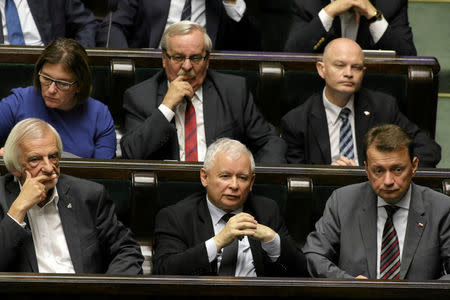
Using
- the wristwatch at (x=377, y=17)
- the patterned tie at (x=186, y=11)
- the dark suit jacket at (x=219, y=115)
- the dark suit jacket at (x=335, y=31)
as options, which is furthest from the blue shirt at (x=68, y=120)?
the wristwatch at (x=377, y=17)

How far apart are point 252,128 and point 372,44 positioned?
0.48 meters

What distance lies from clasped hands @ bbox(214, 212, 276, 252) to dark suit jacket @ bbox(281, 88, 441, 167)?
1.51 ft

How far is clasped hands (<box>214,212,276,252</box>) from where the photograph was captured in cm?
151

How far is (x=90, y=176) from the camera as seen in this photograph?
1718 mm

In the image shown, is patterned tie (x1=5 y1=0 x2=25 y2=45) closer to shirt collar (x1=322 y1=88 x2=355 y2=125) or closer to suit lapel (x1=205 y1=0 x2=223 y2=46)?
suit lapel (x1=205 y1=0 x2=223 y2=46)

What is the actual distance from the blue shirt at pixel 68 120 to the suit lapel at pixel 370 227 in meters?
0.54

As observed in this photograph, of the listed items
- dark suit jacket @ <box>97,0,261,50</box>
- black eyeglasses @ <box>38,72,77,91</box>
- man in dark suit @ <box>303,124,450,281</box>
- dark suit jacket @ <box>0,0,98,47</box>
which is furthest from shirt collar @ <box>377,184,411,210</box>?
dark suit jacket @ <box>0,0,98,47</box>

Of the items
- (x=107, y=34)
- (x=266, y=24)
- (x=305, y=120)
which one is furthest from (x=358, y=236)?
(x=266, y=24)

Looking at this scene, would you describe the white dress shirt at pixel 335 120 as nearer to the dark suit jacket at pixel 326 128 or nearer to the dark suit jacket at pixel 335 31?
the dark suit jacket at pixel 326 128

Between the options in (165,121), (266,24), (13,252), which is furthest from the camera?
(266,24)

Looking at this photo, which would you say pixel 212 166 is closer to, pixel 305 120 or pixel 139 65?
pixel 305 120

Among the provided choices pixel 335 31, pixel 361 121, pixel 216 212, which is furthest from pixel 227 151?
pixel 335 31

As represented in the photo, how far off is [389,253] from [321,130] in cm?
44

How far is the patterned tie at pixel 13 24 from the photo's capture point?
7.34ft
